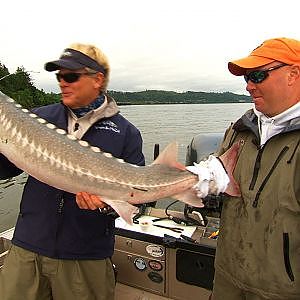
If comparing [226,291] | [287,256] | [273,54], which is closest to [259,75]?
[273,54]

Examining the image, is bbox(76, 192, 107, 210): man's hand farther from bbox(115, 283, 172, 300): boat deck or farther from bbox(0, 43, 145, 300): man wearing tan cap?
bbox(115, 283, 172, 300): boat deck

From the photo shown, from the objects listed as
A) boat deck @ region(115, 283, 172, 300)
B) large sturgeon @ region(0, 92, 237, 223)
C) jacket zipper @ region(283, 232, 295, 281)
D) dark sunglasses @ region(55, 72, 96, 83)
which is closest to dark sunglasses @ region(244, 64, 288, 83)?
large sturgeon @ region(0, 92, 237, 223)

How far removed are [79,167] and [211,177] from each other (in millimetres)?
750

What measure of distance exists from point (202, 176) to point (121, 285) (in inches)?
72.0

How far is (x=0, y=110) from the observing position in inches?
85.4

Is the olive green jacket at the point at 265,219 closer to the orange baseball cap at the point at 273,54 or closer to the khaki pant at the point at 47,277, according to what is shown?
the orange baseball cap at the point at 273,54

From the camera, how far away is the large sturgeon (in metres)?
2.13

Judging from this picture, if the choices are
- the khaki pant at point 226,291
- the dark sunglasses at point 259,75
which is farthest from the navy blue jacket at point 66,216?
the dark sunglasses at point 259,75

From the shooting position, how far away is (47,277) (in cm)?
228

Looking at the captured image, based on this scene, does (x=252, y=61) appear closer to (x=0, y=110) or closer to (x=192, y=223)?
(x=0, y=110)

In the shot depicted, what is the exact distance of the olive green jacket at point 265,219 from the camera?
5.87 ft

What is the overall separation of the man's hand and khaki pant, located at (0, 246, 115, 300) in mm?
412

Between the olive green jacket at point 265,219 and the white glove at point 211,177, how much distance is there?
104 millimetres

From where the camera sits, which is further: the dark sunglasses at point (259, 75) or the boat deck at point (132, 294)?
the boat deck at point (132, 294)
